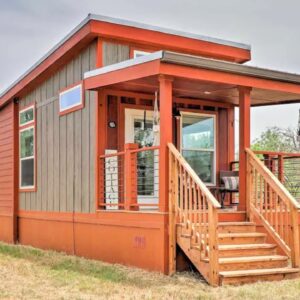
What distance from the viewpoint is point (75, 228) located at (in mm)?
8992

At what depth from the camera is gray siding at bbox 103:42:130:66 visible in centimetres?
859

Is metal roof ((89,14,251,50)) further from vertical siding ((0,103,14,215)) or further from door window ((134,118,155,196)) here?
vertical siding ((0,103,14,215))

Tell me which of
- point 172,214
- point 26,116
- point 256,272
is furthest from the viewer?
point 26,116

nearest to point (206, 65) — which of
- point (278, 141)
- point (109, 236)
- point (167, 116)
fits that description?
point (167, 116)

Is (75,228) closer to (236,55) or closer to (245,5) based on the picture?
(236,55)

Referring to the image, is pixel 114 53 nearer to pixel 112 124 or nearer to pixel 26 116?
pixel 112 124

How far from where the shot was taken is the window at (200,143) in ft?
31.4

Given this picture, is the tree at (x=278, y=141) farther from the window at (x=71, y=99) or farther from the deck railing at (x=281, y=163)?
the window at (x=71, y=99)

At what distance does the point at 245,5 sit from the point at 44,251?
8606mm

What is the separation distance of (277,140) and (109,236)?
19.1 meters

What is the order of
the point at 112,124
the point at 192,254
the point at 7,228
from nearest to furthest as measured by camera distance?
the point at 192,254 → the point at 112,124 → the point at 7,228

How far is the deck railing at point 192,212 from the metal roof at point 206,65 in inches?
44.3

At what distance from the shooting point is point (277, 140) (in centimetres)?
2559

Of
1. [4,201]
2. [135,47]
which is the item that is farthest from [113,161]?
[4,201]
